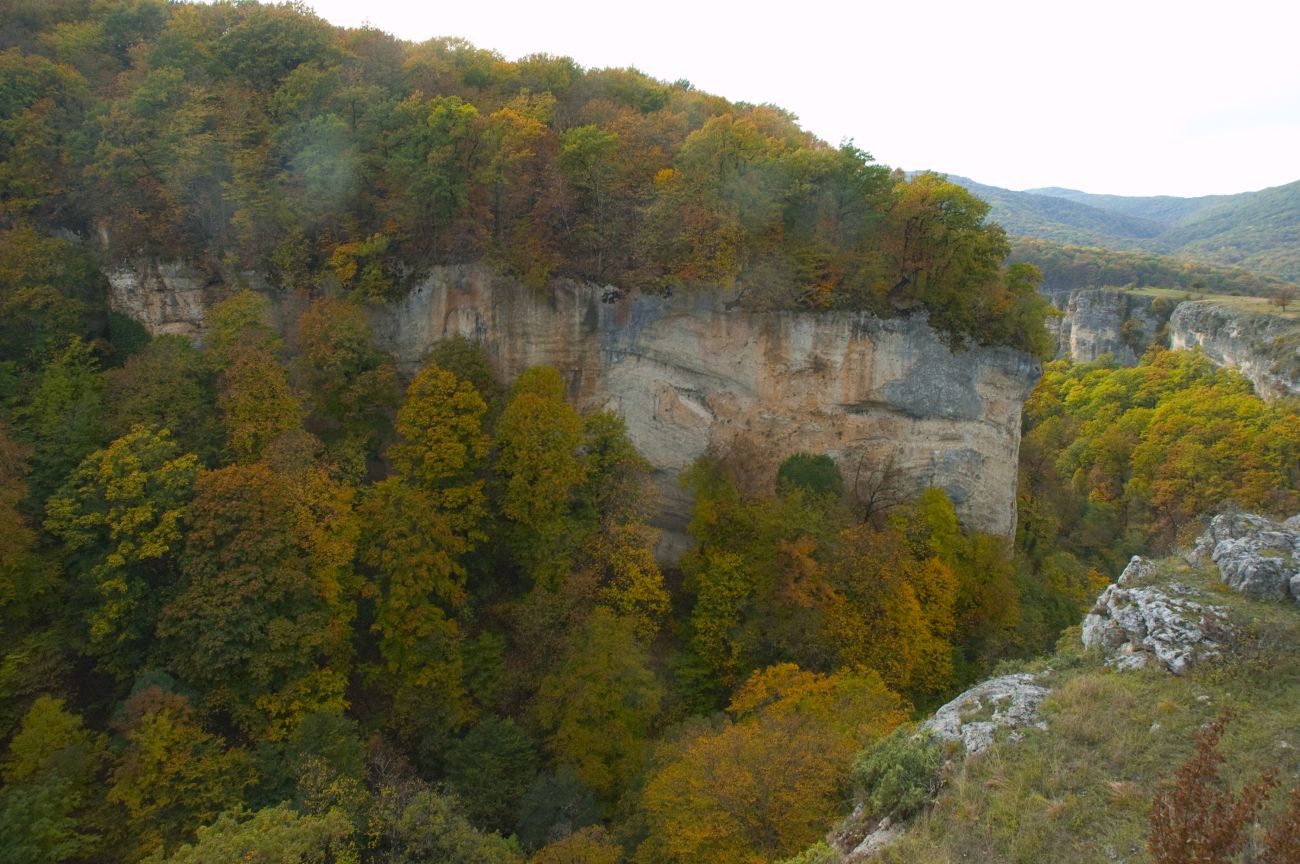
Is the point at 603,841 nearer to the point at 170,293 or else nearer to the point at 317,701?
the point at 317,701

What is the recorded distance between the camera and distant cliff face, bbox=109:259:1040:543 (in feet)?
81.0

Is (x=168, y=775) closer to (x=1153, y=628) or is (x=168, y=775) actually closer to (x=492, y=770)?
(x=492, y=770)

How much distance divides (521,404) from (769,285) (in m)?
9.13

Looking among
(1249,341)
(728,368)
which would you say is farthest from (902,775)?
(1249,341)

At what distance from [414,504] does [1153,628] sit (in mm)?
15849

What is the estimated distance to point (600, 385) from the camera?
2530cm

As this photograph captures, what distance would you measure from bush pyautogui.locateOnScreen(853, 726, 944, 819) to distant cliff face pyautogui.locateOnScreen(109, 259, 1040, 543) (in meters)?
14.6

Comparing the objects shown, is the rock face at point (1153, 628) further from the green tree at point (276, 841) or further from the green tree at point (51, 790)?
the green tree at point (51, 790)

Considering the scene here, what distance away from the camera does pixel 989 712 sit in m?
10.3

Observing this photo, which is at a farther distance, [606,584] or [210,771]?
[606,584]

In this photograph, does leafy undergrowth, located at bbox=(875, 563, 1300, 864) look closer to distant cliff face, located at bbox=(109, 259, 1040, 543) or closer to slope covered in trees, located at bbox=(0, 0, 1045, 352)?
distant cliff face, located at bbox=(109, 259, 1040, 543)

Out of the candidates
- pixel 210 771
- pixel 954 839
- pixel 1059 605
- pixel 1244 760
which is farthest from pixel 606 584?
pixel 1059 605

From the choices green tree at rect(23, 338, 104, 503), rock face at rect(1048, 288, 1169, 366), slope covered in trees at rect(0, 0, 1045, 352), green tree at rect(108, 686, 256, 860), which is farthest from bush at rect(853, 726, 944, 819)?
rock face at rect(1048, 288, 1169, 366)

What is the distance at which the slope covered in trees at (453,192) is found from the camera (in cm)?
2350
